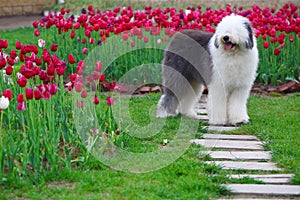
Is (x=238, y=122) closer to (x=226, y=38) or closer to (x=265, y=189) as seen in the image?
(x=226, y=38)

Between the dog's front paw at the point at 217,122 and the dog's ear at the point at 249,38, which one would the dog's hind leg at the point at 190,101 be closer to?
the dog's front paw at the point at 217,122

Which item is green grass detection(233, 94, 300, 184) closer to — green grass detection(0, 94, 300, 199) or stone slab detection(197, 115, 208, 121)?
green grass detection(0, 94, 300, 199)

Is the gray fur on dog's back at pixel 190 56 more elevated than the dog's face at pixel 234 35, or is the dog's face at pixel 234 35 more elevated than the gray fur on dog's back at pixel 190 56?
the dog's face at pixel 234 35

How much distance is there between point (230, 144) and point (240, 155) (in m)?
0.37

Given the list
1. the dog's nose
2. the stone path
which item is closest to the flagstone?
the stone path

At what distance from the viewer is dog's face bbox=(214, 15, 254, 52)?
6.25 metres

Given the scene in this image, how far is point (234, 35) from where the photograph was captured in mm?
6238

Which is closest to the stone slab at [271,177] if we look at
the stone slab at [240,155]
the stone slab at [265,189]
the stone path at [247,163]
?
the stone path at [247,163]

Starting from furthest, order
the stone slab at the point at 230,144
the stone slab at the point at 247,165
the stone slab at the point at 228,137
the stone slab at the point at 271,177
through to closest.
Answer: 1. the stone slab at the point at 228,137
2. the stone slab at the point at 230,144
3. the stone slab at the point at 247,165
4. the stone slab at the point at 271,177

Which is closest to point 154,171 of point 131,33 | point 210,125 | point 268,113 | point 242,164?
point 242,164

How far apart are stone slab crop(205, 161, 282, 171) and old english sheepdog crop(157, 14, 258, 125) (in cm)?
139

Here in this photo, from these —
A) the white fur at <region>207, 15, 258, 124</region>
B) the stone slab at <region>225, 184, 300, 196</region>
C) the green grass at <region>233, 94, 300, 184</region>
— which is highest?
the white fur at <region>207, 15, 258, 124</region>

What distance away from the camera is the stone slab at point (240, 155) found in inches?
216

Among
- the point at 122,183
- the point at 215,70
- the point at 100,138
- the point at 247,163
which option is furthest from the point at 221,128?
the point at 122,183
